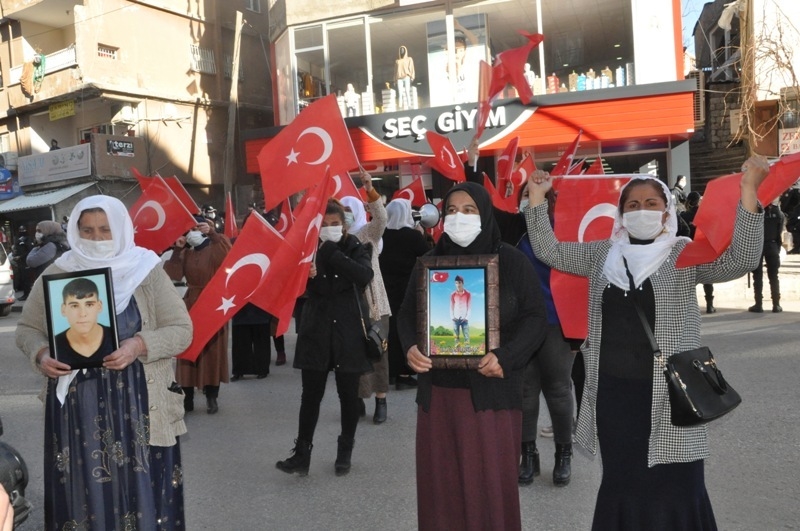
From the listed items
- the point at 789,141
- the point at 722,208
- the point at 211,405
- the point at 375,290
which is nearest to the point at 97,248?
the point at 722,208

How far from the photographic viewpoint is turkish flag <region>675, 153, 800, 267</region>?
112 inches

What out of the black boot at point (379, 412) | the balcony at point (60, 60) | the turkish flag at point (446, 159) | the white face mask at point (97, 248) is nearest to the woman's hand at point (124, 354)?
the white face mask at point (97, 248)

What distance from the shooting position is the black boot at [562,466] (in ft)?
15.2

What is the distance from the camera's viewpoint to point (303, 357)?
193 inches

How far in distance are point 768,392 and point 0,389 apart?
26.6 feet

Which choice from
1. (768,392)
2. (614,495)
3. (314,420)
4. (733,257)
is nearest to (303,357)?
(314,420)

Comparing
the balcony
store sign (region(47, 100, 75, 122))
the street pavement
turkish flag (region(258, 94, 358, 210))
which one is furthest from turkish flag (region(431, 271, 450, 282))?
store sign (region(47, 100, 75, 122))

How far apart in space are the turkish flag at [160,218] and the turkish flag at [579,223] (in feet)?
9.34

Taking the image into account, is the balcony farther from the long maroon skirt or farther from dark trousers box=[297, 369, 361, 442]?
the long maroon skirt

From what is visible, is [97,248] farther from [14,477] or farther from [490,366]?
[490,366]

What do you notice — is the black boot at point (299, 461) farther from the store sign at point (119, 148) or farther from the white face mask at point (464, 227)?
the store sign at point (119, 148)

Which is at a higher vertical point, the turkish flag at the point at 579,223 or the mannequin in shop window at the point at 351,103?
the mannequin in shop window at the point at 351,103

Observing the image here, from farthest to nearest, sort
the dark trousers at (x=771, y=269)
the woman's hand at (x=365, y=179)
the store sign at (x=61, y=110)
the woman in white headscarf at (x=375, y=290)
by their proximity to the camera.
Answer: the store sign at (x=61, y=110), the dark trousers at (x=771, y=269), the woman in white headscarf at (x=375, y=290), the woman's hand at (x=365, y=179)

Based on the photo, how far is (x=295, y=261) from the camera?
4734mm
